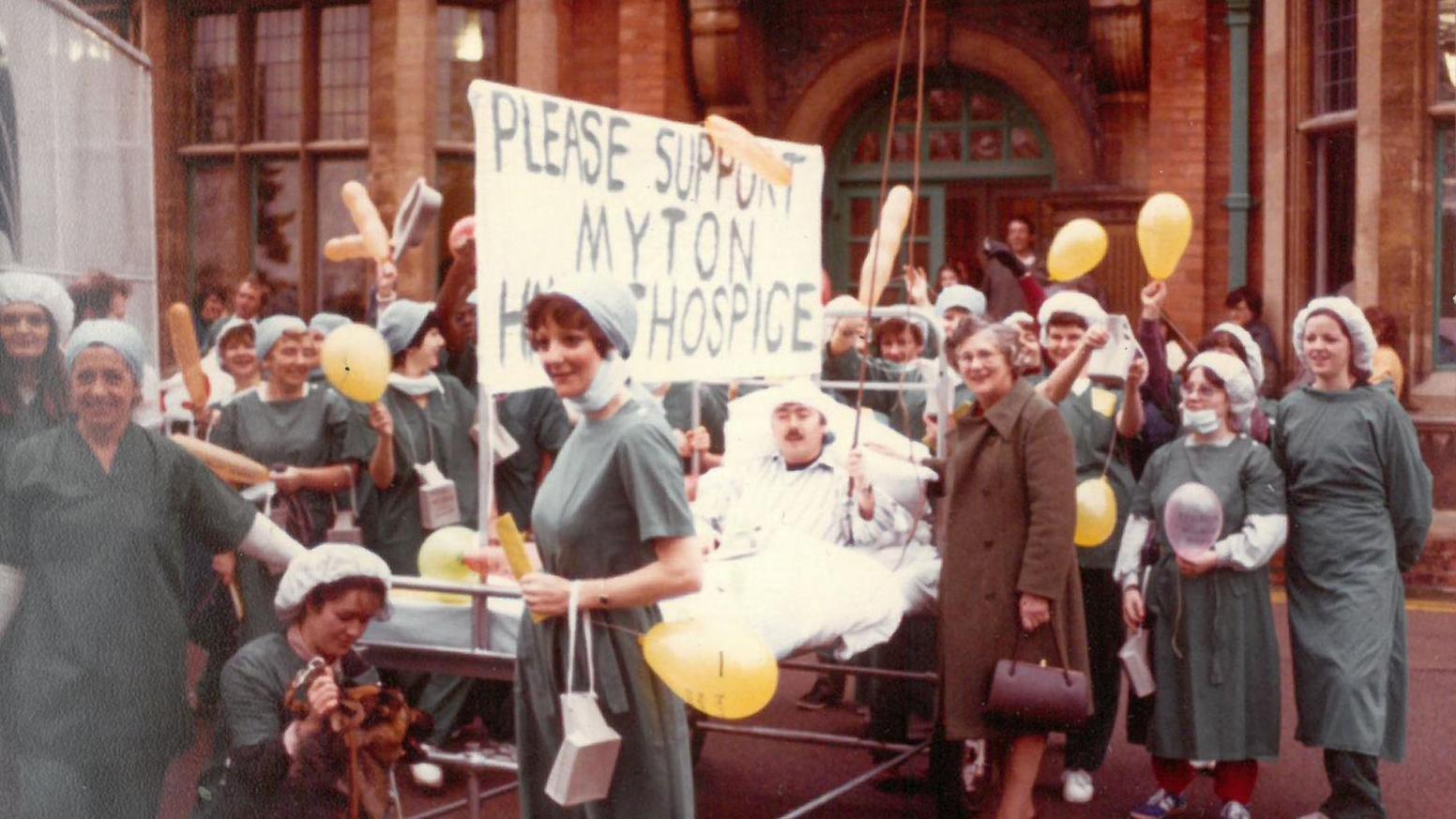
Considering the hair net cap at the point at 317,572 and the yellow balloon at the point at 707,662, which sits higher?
the hair net cap at the point at 317,572

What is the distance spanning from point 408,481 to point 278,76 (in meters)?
8.38

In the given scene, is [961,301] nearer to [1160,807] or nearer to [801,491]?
[801,491]

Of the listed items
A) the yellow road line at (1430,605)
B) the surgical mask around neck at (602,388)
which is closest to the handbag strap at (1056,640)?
the surgical mask around neck at (602,388)

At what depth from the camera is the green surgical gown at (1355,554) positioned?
6.58 metres

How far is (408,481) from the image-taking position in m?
7.43

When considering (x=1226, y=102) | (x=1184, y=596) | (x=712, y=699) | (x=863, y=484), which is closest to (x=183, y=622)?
(x=712, y=699)

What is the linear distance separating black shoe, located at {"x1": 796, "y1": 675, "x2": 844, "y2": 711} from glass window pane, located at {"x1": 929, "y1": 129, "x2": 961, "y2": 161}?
679cm

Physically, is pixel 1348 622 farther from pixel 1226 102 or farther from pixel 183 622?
pixel 1226 102

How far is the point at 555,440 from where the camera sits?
7.70 metres

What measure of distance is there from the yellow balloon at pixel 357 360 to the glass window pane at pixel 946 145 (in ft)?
29.4

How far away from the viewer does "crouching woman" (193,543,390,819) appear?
164 inches

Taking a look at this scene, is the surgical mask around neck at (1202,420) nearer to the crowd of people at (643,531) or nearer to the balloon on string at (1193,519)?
the crowd of people at (643,531)

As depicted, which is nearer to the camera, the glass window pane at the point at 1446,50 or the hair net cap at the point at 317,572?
the hair net cap at the point at 317,572

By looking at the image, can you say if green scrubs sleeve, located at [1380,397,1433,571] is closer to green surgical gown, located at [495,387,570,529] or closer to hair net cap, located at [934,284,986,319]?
hair net cap, located at [934,284,986,319]
